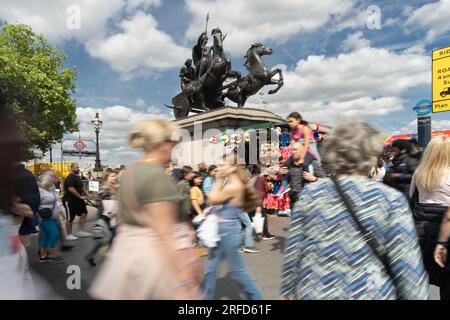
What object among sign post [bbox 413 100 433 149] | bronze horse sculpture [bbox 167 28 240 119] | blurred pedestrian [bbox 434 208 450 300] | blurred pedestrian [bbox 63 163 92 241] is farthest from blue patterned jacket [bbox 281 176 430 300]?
bronze horse sculpture [bbox 167 28 240 119]

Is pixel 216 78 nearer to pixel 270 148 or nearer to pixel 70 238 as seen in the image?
pixel 270 148

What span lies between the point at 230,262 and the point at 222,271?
4.73 feet

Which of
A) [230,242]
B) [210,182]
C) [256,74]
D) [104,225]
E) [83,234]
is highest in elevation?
[256,74]

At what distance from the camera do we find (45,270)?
5.33 metres

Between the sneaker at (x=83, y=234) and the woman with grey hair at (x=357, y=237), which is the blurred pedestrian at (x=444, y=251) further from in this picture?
the sneaker at (x=83, y=234)

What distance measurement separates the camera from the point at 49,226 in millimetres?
5938

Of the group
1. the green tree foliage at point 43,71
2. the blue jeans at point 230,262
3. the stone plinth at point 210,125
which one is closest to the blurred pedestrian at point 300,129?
the blue jeans at point 230,262

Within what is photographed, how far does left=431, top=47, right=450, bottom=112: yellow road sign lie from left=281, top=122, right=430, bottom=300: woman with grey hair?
14373mm

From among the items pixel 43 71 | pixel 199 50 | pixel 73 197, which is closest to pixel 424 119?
pixel 73 197
